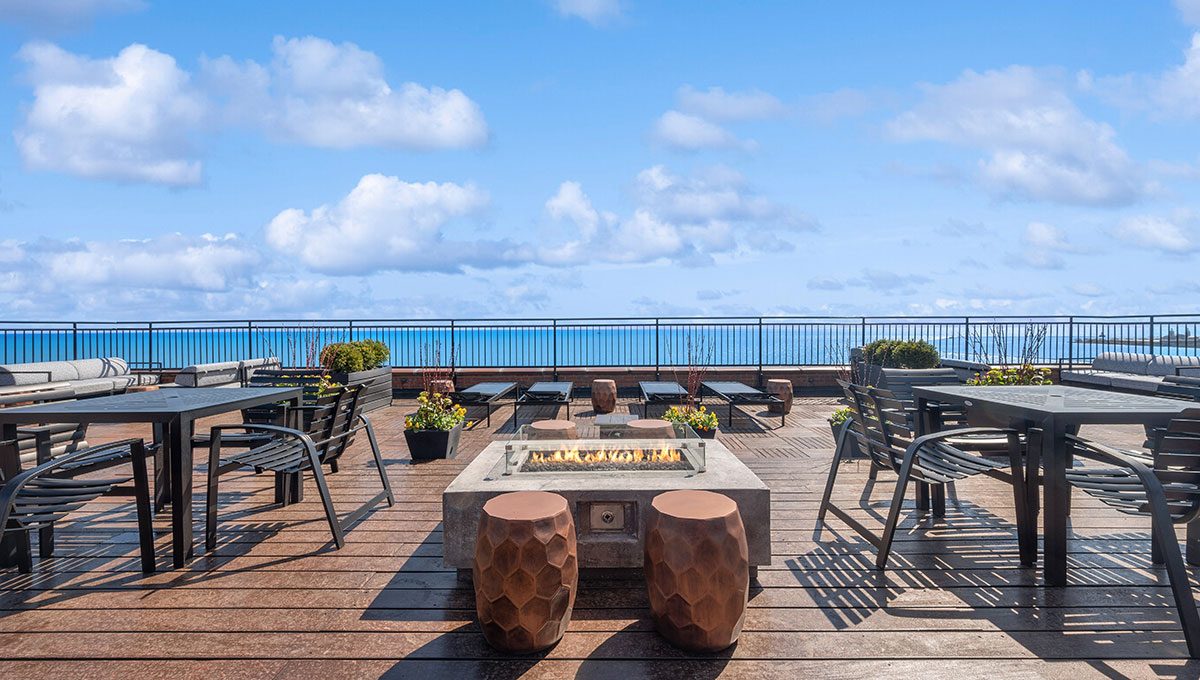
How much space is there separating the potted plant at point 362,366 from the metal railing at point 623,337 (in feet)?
6.09

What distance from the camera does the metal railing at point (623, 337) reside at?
457 inches

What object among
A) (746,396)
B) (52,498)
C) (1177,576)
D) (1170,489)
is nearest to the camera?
(1177,576)

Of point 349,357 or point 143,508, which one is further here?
point 349,357

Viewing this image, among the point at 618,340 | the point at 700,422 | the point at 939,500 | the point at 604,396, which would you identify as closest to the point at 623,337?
the point at 618,340

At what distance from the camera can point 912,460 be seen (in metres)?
2.93

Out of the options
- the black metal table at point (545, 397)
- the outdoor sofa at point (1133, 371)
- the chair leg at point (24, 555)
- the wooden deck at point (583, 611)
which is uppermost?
the outdoor sofa at point (1133, 371)

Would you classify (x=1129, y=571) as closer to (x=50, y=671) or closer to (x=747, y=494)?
(x=747, y=494)

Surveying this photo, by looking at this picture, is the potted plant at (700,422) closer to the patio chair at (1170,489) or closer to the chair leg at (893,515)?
the chair leg at (893,515)

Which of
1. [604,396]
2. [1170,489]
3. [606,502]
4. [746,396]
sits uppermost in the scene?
[1170,489]

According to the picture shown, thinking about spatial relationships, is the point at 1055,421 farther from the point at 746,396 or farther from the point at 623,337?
the point at 623,337

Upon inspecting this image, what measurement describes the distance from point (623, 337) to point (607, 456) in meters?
9.50

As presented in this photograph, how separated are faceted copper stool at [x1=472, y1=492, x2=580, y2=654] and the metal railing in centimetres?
911

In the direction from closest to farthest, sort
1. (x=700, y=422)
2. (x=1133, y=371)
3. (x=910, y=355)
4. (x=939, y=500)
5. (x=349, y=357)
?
(x=939, y=500)
(x=700, y=422)
(x=910, y=355)
(x=349, y=357)
(x=1133, y=371)

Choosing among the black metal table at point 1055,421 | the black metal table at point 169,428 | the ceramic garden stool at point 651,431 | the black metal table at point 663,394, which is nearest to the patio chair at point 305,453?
the black metal table at point 169,428
